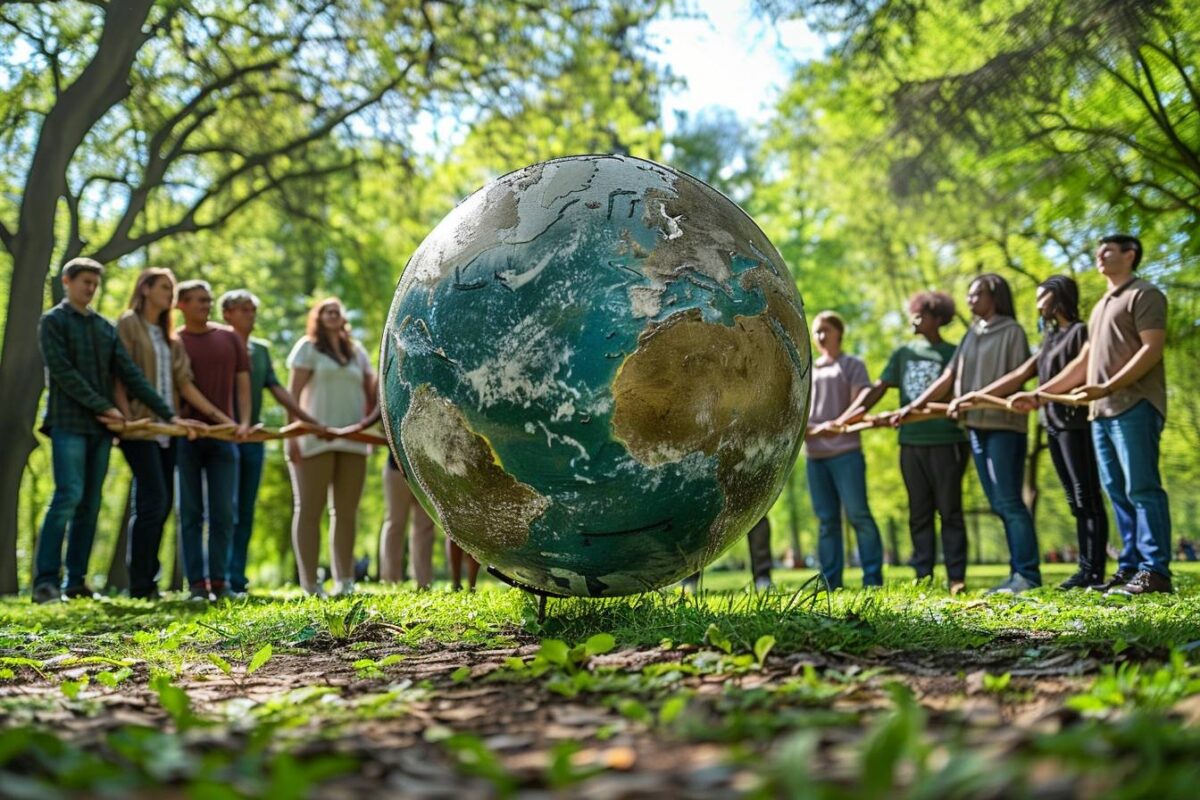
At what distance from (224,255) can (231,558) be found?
11143 mm

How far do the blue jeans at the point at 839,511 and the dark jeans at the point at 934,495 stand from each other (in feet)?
1.17

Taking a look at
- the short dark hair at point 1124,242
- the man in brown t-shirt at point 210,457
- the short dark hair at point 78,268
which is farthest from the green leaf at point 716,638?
the short dark hair at point 78,268

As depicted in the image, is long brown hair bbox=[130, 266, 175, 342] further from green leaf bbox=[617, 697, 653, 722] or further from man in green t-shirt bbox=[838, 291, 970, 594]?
green leaf bbox=[617, 697, 653, 722]

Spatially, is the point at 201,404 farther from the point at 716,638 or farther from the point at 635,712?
the point at 635,712

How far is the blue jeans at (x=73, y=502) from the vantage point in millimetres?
7734

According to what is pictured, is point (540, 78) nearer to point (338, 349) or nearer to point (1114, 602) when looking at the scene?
point (338, 349)

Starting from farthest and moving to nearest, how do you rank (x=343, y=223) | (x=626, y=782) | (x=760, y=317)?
1. (x=343, y=223)
2. (x=760, y=317)
3. (x=626, y=782)

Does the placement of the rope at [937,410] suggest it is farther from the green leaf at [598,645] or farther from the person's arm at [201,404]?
the person's arm at [201,404]

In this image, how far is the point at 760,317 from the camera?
4.27 meters

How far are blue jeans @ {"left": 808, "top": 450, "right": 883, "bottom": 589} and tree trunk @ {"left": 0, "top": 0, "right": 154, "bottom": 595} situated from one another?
8.36 m

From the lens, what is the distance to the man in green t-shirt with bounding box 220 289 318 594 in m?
8.69

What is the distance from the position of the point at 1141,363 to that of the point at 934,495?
2.05 metres

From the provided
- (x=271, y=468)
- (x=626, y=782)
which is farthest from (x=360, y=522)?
(x=626, y=782)

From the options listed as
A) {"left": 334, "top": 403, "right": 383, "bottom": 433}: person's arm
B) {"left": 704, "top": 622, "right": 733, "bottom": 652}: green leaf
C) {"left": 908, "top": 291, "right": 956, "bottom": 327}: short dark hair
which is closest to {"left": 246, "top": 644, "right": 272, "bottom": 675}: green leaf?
{"left": 704, "top": 622, "right": 733, "bottom": 652}: green leaf
